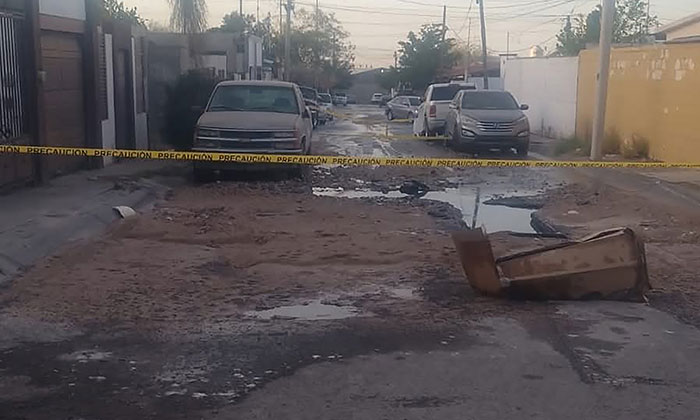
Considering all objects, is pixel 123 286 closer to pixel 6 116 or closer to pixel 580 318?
pixel 580 318

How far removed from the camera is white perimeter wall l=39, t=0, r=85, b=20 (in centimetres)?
1617

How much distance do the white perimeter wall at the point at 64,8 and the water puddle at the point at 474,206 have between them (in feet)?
17.4

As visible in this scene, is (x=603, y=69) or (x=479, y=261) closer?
(x=479, y=261)

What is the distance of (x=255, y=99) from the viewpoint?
19.0 m

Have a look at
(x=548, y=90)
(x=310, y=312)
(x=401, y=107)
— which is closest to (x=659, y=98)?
(x=548, y=90)

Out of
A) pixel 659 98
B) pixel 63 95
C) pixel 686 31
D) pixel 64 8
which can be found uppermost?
pixel 686 31

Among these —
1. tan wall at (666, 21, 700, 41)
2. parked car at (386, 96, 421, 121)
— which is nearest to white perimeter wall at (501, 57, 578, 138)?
tan wall at (666, 21, 700, 41)

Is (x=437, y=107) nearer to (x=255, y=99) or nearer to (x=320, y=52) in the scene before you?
(x=255, y=99)

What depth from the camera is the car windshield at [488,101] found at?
87.9 feet

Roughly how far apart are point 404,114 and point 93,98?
35581 mm

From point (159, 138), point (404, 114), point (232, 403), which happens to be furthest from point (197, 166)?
point (404, 114)

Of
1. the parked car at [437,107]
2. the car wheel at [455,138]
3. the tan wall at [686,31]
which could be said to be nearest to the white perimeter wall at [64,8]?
the car wheel at [455,138]

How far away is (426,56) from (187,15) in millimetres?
45261

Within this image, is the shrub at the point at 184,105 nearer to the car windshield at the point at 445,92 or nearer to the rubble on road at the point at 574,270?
the car windshield at the point at 445,92
